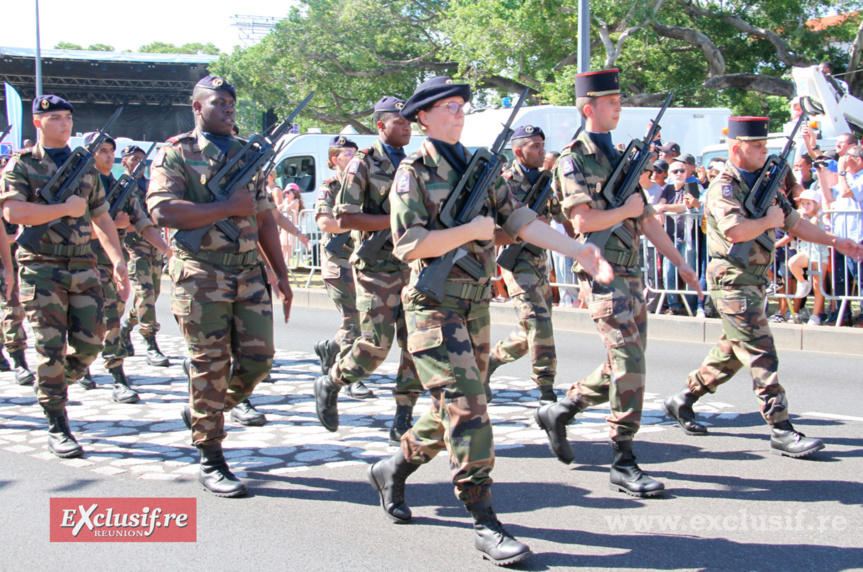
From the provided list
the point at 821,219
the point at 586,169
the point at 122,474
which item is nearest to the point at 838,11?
the point at 821,219

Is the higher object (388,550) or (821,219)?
(821,219)

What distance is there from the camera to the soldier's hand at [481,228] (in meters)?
3.67

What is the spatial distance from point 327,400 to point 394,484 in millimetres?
1629

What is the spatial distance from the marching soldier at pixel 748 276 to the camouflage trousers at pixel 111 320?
447cm

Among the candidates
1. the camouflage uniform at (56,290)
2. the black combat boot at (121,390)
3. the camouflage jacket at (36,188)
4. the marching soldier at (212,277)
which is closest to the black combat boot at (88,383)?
the black combat boot at (121,390)

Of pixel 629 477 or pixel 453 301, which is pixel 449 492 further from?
pixel 453 301

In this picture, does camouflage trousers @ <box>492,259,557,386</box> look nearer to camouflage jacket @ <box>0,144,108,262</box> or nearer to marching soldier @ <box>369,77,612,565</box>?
marching soldier @ <box>369,77,612,565</box>

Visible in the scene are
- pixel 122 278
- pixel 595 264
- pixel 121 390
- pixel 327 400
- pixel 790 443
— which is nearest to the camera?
pixel 595 264


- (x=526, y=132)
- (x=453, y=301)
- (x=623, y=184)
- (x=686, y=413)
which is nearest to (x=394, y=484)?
(x=453, y=301)

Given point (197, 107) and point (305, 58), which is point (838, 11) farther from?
point (197, 107)

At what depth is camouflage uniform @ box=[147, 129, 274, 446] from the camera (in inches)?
182

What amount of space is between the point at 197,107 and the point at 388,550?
264 centimetres

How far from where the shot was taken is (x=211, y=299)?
461 centimetres

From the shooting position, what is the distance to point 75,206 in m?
5.63
